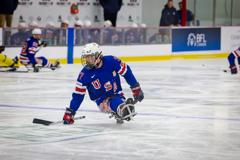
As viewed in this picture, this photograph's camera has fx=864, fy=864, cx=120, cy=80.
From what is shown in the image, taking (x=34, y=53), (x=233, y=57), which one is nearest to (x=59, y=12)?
(x=34, y=53)

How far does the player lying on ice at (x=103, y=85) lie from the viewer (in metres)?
9.80

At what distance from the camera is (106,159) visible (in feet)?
24.5

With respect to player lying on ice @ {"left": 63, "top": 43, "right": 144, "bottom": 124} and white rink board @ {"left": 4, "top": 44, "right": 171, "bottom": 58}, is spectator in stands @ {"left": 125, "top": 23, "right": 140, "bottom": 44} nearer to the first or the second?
white rink board @ {"left": 4, "top": 44, "right": 171, "bottom": 58}

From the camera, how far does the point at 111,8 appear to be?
2348cm

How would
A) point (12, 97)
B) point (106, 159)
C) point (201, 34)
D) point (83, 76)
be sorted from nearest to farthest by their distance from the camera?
point (106, 159) < point (83, 76) < point (12, 97) < point (201, 34)

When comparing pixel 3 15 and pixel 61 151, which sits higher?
pixel 3 15

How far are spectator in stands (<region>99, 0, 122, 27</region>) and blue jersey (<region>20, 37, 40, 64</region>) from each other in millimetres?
4619

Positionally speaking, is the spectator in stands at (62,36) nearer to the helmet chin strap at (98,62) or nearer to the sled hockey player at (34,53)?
the sled hockey player at (34,53)

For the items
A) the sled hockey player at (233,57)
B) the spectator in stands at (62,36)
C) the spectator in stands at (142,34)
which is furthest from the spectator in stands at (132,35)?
the sled hockey player at (233,57)

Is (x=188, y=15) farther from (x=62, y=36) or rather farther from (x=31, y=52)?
(x=31, y=52)

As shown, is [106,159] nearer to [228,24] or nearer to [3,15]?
[3,15]

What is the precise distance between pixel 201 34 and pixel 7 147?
17311 mm

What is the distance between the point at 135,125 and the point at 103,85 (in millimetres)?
594

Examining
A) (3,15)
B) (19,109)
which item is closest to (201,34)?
(3,15)
